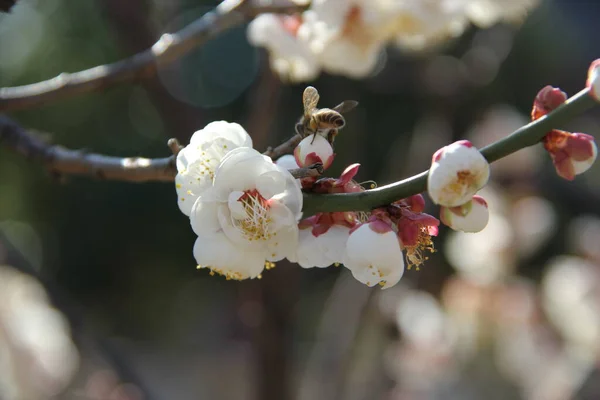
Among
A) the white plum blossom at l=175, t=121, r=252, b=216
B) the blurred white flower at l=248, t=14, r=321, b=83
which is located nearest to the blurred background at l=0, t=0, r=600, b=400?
the blurred white flower at l=248, t=14, r=321, b=83

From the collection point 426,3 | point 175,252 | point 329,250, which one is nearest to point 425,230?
point 329,250

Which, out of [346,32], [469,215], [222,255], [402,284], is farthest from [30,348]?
[469,215]

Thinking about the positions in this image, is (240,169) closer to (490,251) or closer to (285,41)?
(285,41)

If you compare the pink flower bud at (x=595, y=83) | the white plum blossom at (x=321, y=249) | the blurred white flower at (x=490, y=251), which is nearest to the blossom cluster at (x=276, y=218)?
the white plum blossom at (x=321, y=249)

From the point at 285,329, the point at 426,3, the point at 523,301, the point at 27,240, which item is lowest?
the point at 27,240

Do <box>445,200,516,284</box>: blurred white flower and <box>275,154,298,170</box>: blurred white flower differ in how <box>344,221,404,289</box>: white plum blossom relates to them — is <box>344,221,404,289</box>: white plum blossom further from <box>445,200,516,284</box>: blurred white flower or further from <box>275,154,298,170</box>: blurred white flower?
<box>445,200,516,284</box>: blurred white flower

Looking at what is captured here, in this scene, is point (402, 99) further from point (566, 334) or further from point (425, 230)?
point (425, 230)

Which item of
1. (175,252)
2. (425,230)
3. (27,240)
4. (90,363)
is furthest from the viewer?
(175,252)
